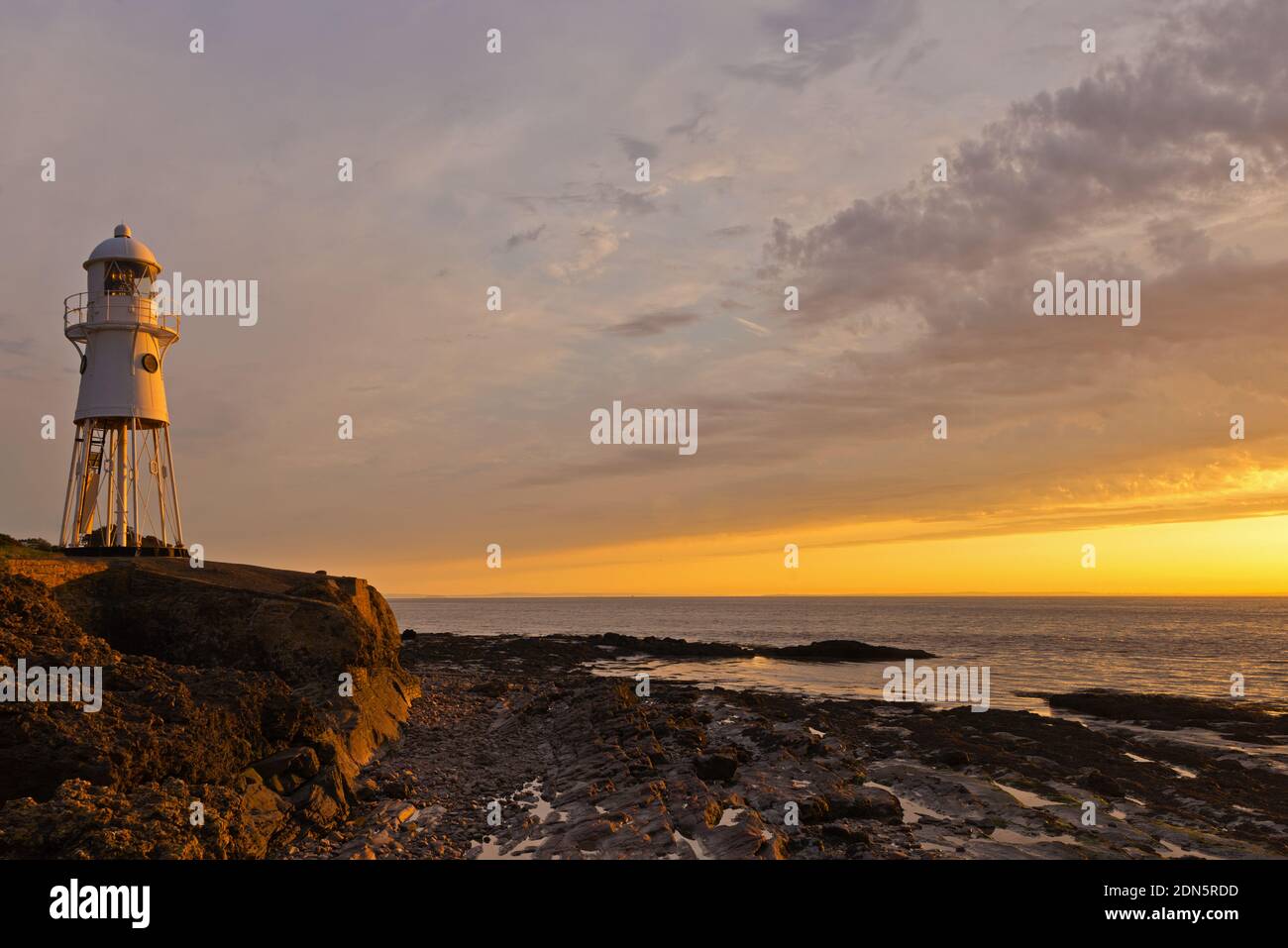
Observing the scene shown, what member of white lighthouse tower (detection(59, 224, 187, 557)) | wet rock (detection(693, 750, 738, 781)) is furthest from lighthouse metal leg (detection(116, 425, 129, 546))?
wet rock (detection(693, 750, 738, 781))

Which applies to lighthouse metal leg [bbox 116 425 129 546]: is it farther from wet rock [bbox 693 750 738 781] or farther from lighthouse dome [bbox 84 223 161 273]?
wet rock [bbox 693 750 738 781]

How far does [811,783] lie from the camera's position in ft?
64.3

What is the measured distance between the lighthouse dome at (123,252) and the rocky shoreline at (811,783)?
21149 millimetres

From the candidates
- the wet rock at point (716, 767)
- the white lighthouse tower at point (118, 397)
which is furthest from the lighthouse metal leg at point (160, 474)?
the wet rock at point (716, 767)

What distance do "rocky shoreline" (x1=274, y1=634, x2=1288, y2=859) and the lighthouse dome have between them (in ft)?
69.4

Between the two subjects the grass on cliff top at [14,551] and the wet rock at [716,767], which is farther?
the grass on cliff top at [14,551]

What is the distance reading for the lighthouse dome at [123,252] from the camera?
104 feet

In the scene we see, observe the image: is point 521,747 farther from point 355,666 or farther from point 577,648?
point 577,648

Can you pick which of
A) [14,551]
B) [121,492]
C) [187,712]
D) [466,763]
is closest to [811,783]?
[466,763]

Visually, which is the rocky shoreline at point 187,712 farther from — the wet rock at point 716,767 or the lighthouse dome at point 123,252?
the lighthouse dome at point 123,252

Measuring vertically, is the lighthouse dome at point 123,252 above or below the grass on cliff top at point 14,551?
above
